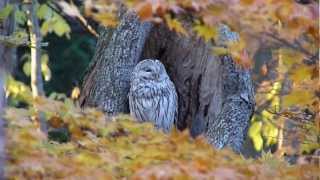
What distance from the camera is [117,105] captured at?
6.85m

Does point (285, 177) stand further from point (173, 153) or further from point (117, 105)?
point (117, 105)

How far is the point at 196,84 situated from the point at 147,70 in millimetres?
505

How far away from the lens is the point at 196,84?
7.30 m

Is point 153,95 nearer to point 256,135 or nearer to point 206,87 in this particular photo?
point 206,87

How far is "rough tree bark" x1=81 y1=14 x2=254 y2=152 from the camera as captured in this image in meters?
6.84

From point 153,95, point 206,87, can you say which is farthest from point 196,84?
point 153,95

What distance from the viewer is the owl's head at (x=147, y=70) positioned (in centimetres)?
697

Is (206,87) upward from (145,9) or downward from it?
downward

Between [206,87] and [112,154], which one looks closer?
[112,154]

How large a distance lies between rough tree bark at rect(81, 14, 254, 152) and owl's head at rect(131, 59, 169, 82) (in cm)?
7

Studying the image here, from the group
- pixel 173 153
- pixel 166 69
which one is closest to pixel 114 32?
pixel 166 69

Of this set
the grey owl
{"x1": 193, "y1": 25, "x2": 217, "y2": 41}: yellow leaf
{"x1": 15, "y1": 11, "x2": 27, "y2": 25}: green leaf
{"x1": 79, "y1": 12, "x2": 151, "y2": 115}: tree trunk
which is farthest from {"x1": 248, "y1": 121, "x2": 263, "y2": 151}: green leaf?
{"x1": 193, "y1": 25, "x2": 217, "y2": 41}: yellow leaf

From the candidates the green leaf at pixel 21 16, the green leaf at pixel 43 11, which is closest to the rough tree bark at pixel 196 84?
the green leaf at pixel 21 16

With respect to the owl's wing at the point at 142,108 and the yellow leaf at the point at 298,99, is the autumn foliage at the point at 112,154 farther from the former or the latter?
the owl's wing at the point at 142,108
